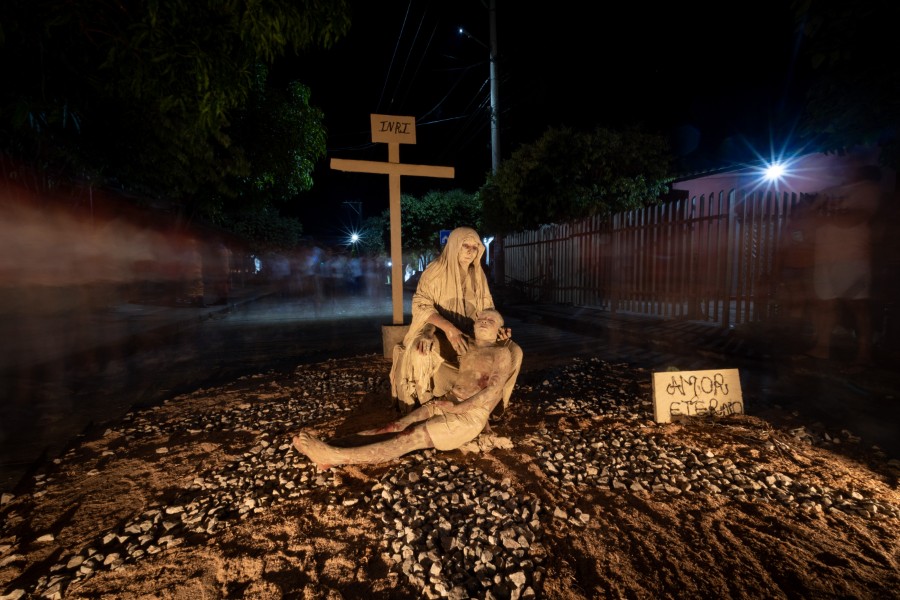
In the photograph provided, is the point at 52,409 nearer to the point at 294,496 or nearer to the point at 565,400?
the point at 294,496

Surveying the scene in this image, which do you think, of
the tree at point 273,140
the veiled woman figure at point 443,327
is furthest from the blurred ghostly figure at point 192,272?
the veiled woman figure at point 443,327

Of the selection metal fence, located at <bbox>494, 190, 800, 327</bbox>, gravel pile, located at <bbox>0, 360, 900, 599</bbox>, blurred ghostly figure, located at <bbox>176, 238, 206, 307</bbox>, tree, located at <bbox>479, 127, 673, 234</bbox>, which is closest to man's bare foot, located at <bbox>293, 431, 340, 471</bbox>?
gravel pile, located at <bbox>0, 360, 900, 599</bbox>

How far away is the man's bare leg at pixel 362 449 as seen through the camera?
94.9 inches

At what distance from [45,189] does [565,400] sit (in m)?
9.36

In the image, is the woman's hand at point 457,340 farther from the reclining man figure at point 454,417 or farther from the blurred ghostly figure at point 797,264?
the blurred ghostly figure at point 797,264

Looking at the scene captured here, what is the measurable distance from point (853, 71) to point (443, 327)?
556 centimetres

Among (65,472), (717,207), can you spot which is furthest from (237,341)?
(717,207)

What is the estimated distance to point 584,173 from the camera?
35.7ft

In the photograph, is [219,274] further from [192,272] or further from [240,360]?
[240,360]

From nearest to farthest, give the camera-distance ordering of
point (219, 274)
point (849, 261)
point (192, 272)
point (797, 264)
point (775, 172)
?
point (849, 261) < point (797, 264) < point (775, 172) < point (192, 272) < point (219, 274)

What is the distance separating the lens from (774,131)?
1078 cm

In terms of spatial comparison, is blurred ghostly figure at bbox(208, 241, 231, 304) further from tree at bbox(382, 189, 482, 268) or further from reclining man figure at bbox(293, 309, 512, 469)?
reclining man figure at bbox(293, 309, 512, 469)

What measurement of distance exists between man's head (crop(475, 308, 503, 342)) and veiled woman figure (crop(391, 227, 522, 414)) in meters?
0.10

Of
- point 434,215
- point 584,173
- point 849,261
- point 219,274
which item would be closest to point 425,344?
point 849,261
